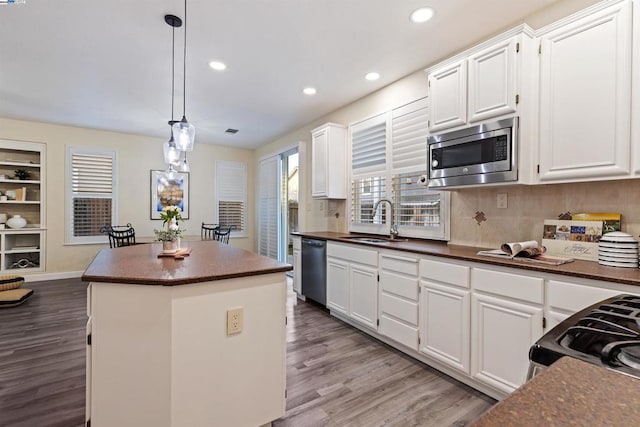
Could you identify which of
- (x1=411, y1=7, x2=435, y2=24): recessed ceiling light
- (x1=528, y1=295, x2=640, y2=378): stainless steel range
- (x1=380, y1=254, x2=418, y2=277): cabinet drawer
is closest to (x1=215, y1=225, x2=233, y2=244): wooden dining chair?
(x1=380, y1=254, x2=418, y2=277): cabinet drawer

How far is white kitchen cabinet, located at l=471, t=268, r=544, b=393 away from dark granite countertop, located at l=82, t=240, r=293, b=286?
4.22 ft

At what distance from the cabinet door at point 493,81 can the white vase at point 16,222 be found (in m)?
6.66

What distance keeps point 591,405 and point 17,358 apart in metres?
3.69

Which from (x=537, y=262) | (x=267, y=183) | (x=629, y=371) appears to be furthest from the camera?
(x=267, y=183)

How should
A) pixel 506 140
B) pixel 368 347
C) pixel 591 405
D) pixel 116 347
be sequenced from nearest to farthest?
pixel 591 405 → pixel 116 347 → pixel 506 140 → pixel 368 347

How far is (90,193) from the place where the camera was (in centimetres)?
548

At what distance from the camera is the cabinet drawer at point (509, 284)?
1.73 metres

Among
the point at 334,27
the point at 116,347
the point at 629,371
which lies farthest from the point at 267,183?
the point at 629,371

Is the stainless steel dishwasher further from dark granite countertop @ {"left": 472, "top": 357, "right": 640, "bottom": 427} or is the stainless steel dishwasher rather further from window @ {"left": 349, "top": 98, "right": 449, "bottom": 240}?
dark granite countertop @ {"left": 472, "top": 357, "right": 640, "bottom": 427}

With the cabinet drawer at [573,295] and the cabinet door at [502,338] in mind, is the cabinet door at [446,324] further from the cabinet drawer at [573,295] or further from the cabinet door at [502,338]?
the cabinet drawer at [573,295]

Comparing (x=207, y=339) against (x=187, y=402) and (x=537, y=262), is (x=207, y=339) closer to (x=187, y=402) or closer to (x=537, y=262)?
(x=187, y=402)

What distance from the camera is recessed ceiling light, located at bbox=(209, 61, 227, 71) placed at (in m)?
3.04

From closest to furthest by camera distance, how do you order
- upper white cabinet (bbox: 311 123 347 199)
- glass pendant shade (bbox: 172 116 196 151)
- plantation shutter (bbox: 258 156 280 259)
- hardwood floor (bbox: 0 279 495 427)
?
hardwood floor (bbox: 0 279 495 427)
glass pendant shade (bbox: 172 116 196 151)
upper white cabinet (bbox: 311 123 347 199)
plantation shutter (bbox: 258 156 280 259)

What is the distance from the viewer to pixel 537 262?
1.81 m
